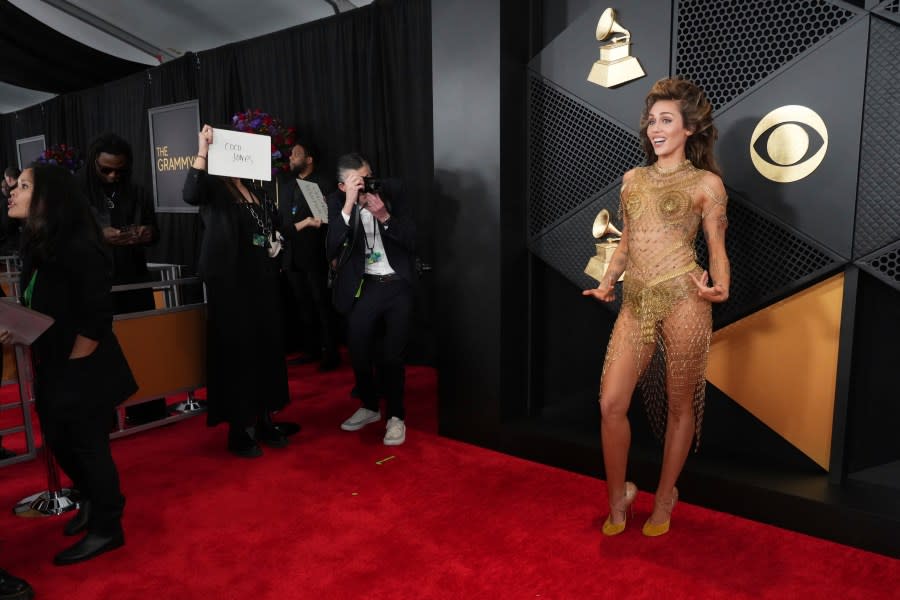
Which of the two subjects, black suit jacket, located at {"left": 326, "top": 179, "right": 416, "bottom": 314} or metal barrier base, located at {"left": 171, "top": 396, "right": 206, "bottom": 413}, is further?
metal barrier base, located at {"left": 171, "top": 396, "right": 206, "bottom": 413}

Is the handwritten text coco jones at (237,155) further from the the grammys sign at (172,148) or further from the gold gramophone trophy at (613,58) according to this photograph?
the the grammys sign at (172,148)

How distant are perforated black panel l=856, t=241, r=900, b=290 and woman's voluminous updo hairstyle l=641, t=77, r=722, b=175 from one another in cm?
66

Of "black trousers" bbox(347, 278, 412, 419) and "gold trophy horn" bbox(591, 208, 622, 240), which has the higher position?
"gold trophy horn" bbox(591, 208, 622, 240)

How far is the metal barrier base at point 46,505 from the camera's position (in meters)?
2.69

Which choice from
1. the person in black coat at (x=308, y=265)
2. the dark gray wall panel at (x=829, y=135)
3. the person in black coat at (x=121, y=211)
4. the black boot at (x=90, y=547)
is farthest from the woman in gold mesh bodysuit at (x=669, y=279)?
the person in black coat at (x=308, y=265)

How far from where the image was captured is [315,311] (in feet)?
17.9

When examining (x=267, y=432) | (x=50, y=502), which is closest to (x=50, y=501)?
(x=50, y=502)

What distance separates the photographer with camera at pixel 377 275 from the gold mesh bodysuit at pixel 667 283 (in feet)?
4.42

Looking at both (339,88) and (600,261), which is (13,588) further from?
(339,88)

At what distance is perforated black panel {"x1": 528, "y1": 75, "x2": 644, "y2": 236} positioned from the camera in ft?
9.75

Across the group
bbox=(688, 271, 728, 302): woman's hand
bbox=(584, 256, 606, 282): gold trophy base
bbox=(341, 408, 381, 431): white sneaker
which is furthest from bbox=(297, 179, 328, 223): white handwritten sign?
bbox=(688, 271, 728, 302): woman's hand

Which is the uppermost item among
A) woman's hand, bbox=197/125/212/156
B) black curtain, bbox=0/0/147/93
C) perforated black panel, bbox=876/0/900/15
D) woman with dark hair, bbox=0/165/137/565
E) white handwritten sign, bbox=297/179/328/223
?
black curtain, bbox=0/0/147/93

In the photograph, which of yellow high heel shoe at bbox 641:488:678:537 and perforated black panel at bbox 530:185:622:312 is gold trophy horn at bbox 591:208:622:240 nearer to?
perforated black panel at bbox 530:185:622:312

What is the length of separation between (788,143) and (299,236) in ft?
12.1
